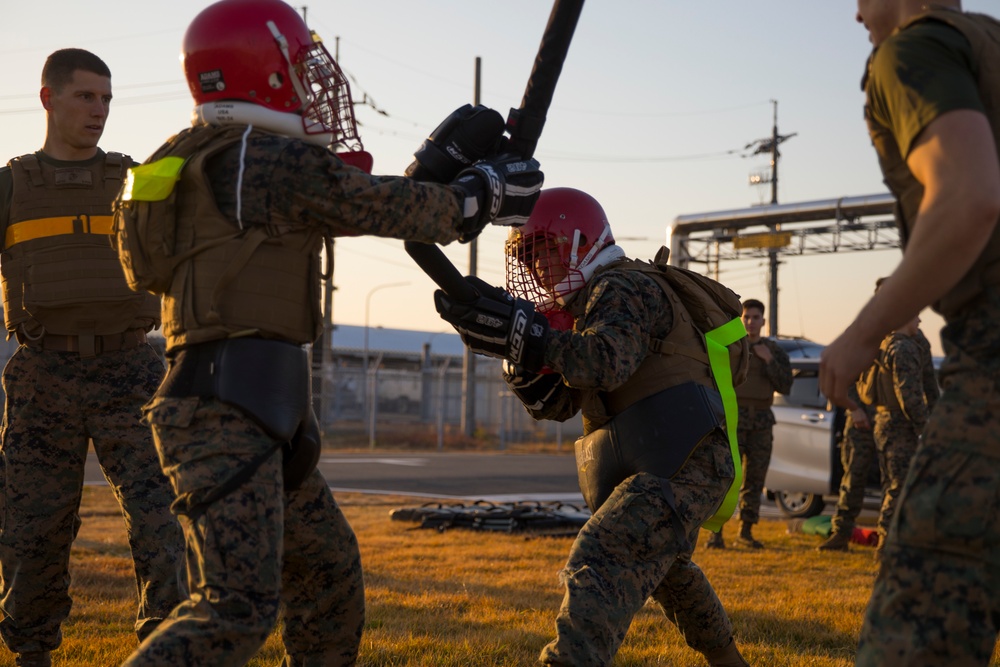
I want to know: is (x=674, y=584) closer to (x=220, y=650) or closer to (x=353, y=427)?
(x=220, y=650)

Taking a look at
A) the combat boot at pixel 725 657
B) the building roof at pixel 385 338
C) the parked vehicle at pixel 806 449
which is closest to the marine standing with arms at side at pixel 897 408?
the parked vehicle at pixel 806 449

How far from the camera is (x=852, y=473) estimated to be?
10.2 metres

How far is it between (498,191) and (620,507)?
3.74 feet

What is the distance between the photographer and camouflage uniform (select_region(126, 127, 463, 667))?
2.79m

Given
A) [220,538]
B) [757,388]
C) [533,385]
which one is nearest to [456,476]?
[757,388]

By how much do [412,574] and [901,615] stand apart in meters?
5.79

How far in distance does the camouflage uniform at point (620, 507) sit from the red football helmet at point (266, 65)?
3.47 feet

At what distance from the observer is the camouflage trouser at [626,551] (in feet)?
11.1

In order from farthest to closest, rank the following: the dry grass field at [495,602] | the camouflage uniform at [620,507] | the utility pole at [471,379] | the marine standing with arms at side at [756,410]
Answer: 1. the utility pole at [471,379]
2. the marine standing with arms at side at [756,410]
3. the dry grass field at [495,602]
4. the camouflage uniform at [620,507]

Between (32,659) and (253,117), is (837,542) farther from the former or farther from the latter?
(253,117)

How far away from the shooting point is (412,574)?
7.77m

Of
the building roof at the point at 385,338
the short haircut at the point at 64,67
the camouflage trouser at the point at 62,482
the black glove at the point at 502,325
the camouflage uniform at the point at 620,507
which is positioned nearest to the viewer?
the camouflage uniform at the point at 620,507

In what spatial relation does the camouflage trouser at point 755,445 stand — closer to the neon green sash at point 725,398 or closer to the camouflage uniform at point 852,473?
the camouflage uniform at point 852,473

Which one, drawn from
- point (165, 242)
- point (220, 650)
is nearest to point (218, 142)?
point (165, 242)
